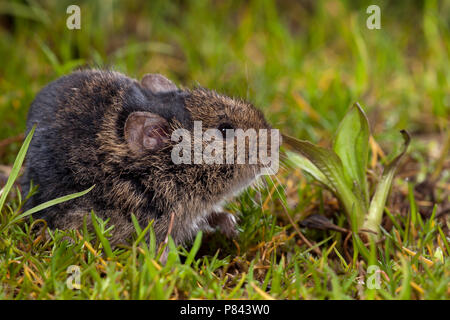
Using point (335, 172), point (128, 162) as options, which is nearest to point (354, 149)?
point (335, 172)

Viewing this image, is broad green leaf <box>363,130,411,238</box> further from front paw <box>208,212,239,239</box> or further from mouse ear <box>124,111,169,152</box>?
mouse ear <box>124,111,169,152</box>

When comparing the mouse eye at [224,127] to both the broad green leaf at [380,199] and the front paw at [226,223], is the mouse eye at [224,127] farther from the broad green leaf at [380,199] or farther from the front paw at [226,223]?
the broad green leaf at [380,199]

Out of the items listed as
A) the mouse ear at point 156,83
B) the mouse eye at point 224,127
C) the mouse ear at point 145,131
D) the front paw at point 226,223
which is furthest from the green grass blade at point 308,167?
the mouse ear at point 156,83

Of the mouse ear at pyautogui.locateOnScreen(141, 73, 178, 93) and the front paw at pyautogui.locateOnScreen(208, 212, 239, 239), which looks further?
the mouse ear at pyautogui.locateOnScreen(141, 73, 178, 93)

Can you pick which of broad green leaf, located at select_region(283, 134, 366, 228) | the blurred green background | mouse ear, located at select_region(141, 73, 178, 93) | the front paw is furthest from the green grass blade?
the blurred green background

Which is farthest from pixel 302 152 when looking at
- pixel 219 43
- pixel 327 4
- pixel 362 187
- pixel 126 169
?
pixel 327 4

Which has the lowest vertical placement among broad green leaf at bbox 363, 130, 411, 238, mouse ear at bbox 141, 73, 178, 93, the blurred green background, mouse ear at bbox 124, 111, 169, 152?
broad green leaf at bbox 363, 130, 411, 238

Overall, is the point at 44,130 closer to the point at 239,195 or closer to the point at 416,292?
the point at 239,195
